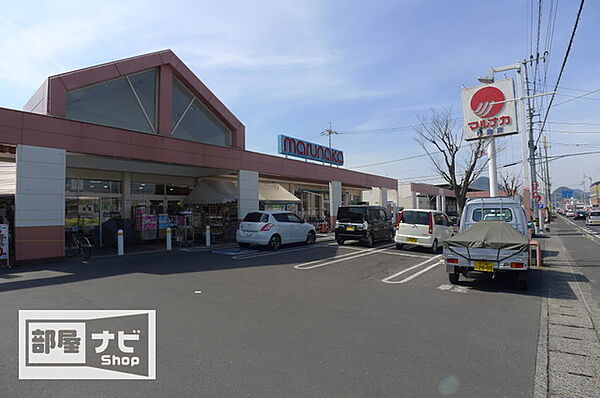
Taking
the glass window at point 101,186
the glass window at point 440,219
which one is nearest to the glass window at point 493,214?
the glass window at point 440,219


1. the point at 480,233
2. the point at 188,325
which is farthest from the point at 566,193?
the point at 188,325

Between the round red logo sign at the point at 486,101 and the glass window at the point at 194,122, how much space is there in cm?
1401

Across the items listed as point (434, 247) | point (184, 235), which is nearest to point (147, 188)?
point (184, 235)

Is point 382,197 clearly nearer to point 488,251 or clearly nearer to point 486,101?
point 486,101

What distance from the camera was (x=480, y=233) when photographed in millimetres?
7801

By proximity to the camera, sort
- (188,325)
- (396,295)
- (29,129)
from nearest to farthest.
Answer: (188,325)
(396,295)
(29,129)

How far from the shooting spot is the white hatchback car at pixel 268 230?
45.4 ft

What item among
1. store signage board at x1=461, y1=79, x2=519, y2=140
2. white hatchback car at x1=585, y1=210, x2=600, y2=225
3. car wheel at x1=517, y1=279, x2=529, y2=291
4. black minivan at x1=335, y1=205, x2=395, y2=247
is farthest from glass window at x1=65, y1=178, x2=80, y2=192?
white hatchback car at x1=585, y1=210, x2=600, y2=225

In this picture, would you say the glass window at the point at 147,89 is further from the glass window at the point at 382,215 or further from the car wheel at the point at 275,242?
the glass window at the point at 382,215

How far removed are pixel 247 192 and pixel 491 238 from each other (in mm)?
12441

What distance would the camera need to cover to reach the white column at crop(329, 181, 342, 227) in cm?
2469

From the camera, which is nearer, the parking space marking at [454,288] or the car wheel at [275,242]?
the parking space marking at [454,288]

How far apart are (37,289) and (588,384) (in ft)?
30.7

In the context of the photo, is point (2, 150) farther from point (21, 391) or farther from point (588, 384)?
point (588, 384)
